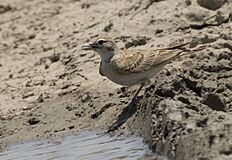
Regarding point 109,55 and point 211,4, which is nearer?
point 109,55

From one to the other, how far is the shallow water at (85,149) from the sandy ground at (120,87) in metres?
0.19

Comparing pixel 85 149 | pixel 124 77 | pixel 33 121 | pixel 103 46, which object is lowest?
pixel 33 121

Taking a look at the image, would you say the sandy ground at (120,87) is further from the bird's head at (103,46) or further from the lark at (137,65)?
the bird's head at (103,46)

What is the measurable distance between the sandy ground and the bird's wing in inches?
7.7

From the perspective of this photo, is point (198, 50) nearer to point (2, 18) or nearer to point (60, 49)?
point (60, 49)

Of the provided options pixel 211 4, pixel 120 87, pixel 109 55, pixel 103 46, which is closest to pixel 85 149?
pixel 109 55

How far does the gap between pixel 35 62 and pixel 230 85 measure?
5.40 meters

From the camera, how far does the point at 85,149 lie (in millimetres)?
8617

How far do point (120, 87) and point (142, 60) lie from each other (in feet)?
3.63

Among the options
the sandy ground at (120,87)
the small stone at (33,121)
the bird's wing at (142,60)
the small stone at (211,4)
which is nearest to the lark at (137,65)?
the bird's wing at (142,60)

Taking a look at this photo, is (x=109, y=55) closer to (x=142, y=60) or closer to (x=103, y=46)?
(x=103, y=46)

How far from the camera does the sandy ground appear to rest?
7188mm

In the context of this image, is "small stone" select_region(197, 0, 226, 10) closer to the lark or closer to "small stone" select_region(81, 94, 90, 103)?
the lark

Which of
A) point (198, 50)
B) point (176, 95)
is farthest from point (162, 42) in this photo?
point (176, 95)
